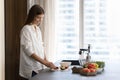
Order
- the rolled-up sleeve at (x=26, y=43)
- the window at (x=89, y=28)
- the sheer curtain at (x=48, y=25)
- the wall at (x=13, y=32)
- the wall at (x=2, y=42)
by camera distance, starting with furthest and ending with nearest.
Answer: the window at (x=89, y=28) → the sheer curtain at (x=48, y=25) → the wall at (x=13, y=32) → the wall at (x=2, y=42) → the rolled-up sleeve at (x=26, y=43)

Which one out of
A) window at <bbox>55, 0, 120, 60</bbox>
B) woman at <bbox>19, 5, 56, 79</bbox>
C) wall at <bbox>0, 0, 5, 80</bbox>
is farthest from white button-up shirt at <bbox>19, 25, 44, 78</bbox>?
window at <bbox>55, 0, 120, 60</bbox>

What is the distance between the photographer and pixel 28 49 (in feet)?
9.33

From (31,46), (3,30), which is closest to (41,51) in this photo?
(31,46)

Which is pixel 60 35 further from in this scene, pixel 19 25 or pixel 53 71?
pixel 53 71

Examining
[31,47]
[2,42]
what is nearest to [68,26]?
[2,42]

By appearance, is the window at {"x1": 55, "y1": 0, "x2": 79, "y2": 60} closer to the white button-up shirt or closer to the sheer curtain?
the sheer curtain

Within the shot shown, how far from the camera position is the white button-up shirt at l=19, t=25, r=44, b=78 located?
9.40 ft

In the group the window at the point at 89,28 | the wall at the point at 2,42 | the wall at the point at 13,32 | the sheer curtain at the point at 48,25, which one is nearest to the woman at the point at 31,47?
the wall at the point at 2,42

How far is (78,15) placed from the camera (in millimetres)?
4496

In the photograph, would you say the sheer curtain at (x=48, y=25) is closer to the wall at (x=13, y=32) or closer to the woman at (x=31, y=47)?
the wall at (x=13, y=32)

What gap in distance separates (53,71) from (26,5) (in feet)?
5.02

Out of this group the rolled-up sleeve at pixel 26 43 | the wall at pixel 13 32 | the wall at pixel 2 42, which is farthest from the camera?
the wall at pixel 13 32

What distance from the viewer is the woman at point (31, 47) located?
286 centimetres

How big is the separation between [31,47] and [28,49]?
0.04m
